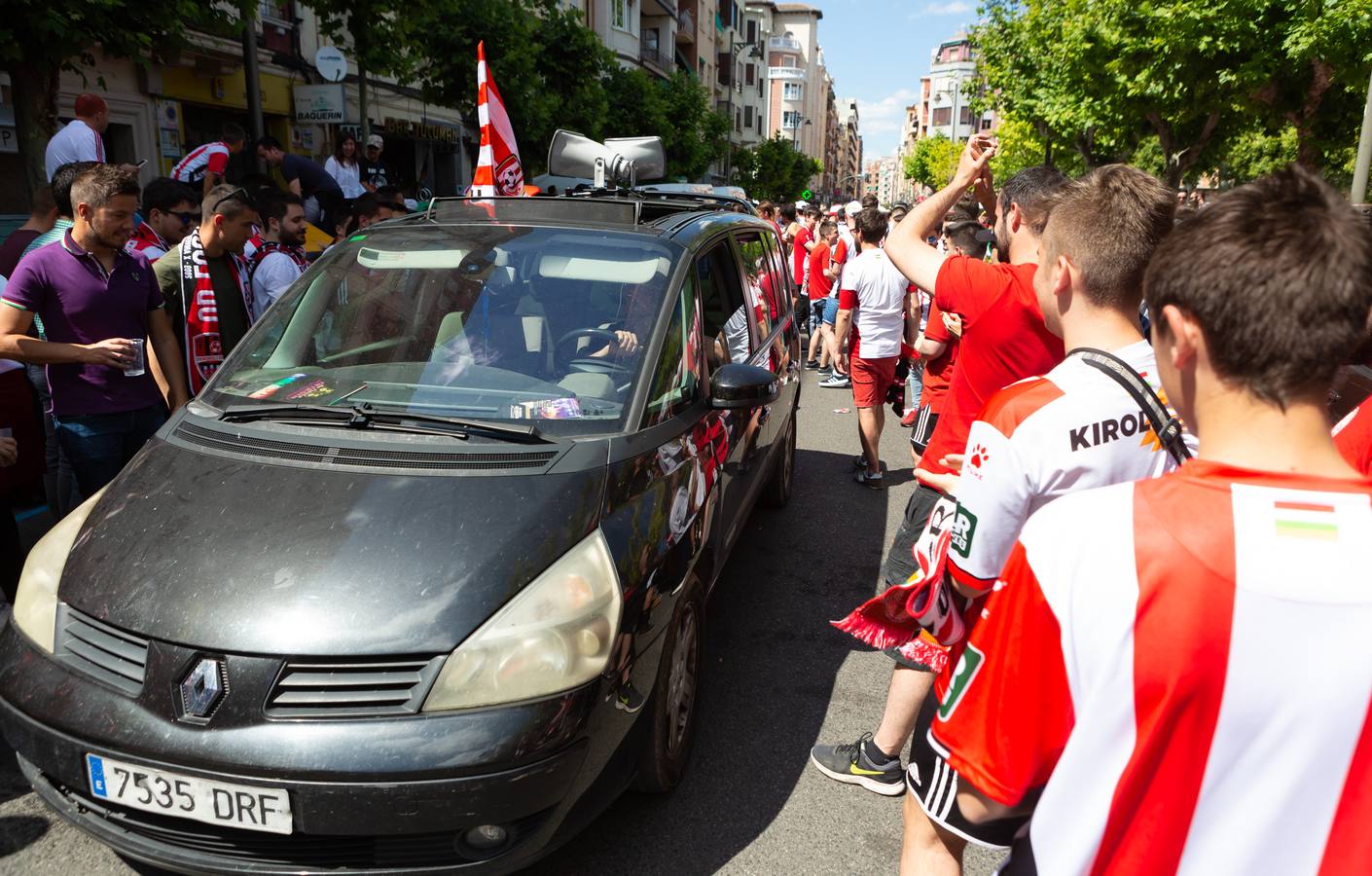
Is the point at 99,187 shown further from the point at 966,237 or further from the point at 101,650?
the point at 966,237

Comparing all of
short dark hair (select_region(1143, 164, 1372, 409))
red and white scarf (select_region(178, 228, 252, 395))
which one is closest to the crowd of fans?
short dark hair (select_region(1143, 164, 1372, 409))

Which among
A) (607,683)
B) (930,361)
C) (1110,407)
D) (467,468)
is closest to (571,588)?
(607,683)

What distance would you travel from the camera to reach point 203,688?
2.12m

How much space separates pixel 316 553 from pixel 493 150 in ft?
13.5

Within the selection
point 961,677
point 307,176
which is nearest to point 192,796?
point 961,677

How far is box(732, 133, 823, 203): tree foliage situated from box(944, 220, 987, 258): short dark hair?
47.9m

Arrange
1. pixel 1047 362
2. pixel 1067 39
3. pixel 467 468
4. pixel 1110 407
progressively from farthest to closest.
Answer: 1. pixel 1067 39
2. pixel 1047 362
3. pixel 467 468
4. pixel 1110 407

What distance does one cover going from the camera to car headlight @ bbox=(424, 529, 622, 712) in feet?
7.05

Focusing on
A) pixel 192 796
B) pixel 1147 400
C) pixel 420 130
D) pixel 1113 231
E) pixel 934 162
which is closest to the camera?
pixel 1147 400

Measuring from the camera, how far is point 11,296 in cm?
362

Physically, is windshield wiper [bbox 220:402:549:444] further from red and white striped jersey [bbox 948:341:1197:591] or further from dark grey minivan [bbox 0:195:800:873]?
red and white striped jersey [bbox 948:341:1197:591]

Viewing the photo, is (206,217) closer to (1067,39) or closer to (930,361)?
(930,361)

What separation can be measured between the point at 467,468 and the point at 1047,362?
179 centimetres

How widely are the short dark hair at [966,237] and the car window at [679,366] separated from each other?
2.51 m
